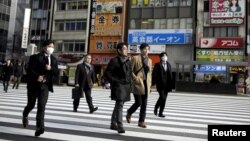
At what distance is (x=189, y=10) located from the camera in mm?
42656

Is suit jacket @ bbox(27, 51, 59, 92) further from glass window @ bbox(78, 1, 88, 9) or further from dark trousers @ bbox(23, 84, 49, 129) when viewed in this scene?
glass window @ bbox(78, 1, 88, 9)

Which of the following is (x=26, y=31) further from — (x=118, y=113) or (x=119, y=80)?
(x=118, y=113)

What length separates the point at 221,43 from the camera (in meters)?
40.6

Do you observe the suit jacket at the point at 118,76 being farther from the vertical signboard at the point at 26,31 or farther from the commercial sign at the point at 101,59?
the vertical signboard at the point at 26,31

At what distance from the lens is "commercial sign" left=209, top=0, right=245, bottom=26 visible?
40312 millimetres

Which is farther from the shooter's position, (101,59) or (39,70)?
(101,59)

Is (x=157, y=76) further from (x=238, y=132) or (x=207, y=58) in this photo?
(x=207, y=58)

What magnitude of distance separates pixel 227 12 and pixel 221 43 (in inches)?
133

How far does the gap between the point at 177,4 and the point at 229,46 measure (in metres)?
7.81

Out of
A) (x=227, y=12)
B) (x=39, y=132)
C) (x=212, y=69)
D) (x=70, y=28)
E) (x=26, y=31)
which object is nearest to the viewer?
(x=39, y=132)

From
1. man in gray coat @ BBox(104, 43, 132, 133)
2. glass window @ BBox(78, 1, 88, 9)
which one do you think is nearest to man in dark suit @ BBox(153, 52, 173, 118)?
man in gray coat @ BBox(104, 43, 132, 133)

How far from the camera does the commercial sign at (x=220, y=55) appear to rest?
129ft

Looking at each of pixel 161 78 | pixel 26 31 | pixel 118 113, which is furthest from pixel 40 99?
pixel 26 31

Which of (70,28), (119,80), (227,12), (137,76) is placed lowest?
(119,80)
